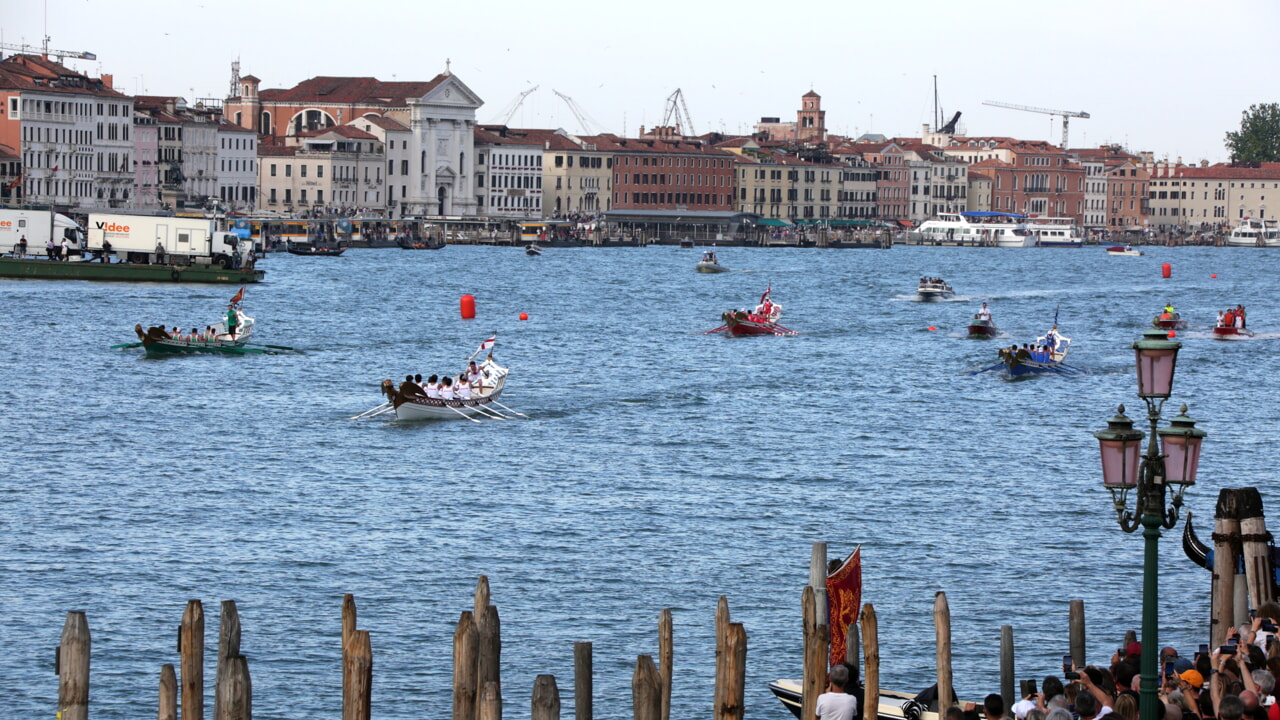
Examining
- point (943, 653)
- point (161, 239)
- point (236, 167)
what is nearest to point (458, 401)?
point (943, 653)

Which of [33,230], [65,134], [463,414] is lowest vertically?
[463,414]

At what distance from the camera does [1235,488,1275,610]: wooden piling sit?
58.0ft

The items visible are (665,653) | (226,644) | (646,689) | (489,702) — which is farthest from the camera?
(665,653)

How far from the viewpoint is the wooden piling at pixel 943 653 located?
15.5 metres

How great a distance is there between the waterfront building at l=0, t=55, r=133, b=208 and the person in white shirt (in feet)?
352

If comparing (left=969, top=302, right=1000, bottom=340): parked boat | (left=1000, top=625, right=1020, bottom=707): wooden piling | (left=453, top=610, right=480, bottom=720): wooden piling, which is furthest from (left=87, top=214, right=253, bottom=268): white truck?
(left=453, top=610, right=480, bottom=720): wooden piling

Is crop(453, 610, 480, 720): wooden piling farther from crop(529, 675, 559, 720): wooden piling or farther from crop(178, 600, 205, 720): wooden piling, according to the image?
crop(178, 600, 205, 720): wooden piling

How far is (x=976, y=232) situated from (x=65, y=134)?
9215 cm

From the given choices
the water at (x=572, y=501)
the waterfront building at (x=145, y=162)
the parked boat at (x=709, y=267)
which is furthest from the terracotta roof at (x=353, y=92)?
the water at (x=572, y=501)

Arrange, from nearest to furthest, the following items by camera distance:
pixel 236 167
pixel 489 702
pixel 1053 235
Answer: pixel 489 702
pixel 236 167
pixel 1053 235

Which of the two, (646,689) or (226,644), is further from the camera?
(226,644)

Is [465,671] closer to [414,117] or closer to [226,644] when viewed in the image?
[226,644]

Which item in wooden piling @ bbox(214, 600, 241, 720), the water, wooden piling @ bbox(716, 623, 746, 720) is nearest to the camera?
wooden piling @ bbox(214, 600, 241, 720)

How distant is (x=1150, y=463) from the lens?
41.6ft
